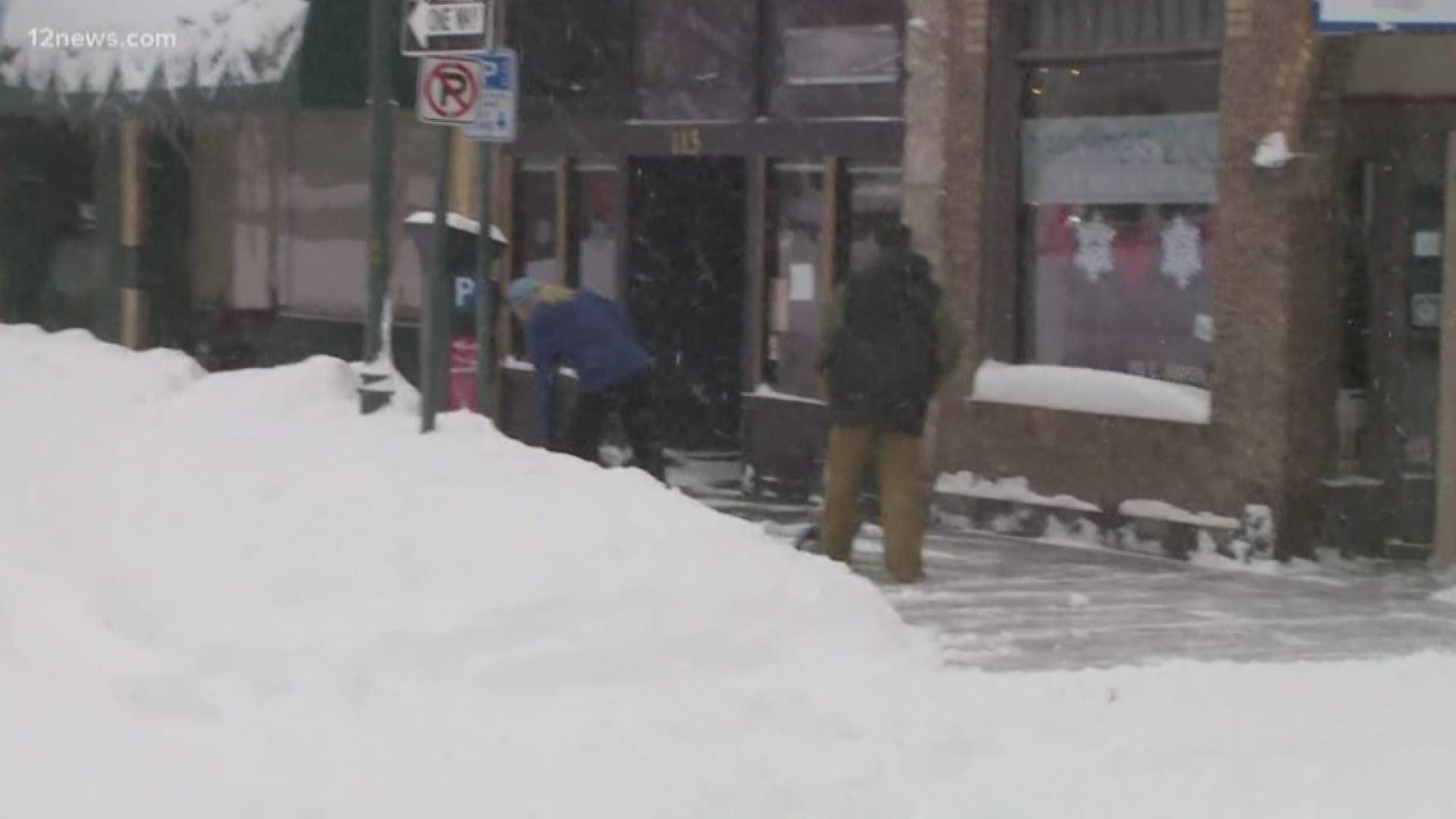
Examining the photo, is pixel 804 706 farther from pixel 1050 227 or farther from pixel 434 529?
pixel 1050 227

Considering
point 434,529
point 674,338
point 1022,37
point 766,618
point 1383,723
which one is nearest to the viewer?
point 1383,723

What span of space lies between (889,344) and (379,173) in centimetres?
378

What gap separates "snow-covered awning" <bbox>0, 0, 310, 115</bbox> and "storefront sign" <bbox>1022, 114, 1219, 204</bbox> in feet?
22.5

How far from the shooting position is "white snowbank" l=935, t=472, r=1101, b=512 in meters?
14.5

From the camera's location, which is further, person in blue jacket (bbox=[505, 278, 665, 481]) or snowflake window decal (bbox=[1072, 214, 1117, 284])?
snowflake window decal (bbox=[1072, 214, 1117, 284])

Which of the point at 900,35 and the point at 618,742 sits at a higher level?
the point at 900,35

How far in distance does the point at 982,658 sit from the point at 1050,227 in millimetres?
5199

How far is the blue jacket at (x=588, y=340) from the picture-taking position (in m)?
14.5

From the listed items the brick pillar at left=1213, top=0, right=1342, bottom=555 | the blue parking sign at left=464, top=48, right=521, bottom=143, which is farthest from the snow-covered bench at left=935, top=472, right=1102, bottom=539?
the blue parking sign at left=464, top=48, right=521, bottom=143

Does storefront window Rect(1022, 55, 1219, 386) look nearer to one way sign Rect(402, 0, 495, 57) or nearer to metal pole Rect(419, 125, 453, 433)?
one way sign Rect(402, 0, 495, 57)

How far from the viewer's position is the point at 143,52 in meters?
20.9

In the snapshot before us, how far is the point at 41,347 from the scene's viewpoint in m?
19.4

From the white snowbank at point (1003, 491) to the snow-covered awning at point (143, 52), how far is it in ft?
22.6

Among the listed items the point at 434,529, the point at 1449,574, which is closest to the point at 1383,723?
the point at 434,529
